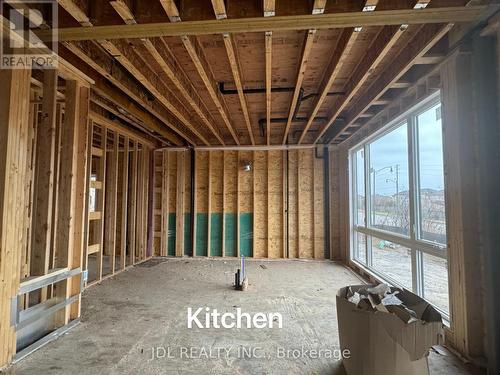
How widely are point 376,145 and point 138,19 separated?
426 centimetres

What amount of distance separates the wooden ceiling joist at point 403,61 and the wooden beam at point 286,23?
0.71 feet

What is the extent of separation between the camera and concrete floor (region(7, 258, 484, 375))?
220cm

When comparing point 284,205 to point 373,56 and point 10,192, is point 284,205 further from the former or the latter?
point 10,192

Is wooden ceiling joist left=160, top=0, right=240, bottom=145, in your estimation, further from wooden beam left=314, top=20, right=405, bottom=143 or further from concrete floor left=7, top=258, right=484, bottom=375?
concrete floor left=7, top=258, right=484, bottom=375

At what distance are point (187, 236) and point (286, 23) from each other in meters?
5.50

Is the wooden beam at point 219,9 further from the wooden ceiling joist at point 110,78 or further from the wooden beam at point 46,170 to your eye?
the wooden beam at point 46,170

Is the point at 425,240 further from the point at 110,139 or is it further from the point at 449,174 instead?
the point at 110,139

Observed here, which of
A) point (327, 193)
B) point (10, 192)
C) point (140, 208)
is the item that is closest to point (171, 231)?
point (140, 208)

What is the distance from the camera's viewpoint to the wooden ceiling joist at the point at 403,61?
2341 mm

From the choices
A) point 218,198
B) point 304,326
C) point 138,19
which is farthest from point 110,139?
point 304,326

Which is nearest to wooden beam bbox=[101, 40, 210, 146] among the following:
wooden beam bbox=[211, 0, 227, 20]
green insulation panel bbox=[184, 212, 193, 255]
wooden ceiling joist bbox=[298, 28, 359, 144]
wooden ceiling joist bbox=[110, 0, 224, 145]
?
wooden ceiling joist bbox=[110, 0, 224, 145]

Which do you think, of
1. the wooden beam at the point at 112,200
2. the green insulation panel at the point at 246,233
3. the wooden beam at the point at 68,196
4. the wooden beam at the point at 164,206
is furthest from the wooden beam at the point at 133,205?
the wooden beam at the point at 68,196

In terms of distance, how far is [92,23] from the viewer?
7.04ft

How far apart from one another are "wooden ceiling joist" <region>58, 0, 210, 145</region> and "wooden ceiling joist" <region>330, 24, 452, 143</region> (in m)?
2.84
